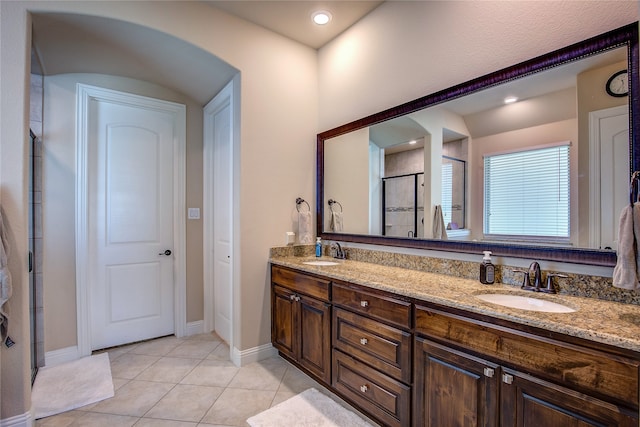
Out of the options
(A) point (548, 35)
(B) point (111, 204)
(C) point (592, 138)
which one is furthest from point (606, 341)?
(B) point (111, 204)

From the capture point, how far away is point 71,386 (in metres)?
2.18

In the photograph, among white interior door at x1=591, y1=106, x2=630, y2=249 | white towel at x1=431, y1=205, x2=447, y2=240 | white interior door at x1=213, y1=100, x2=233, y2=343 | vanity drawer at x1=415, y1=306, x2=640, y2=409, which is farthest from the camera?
white interior door at x1=213, y1=100, x2=233, y2=343

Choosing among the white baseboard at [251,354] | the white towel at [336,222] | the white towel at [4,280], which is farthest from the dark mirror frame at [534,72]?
the white towel at [4,280]

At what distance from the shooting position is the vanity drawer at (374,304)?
154 cm

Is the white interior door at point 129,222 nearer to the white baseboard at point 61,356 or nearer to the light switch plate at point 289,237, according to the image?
the white baseboard at point 61,356

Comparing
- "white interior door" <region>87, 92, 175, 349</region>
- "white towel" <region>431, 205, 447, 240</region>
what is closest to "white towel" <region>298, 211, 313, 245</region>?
"white towel" <region>431, 205, 447, 240</region>

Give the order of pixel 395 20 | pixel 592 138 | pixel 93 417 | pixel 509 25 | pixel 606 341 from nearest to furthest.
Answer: pixel 606 341
pixel 592 138
pixel 509 25
pixel 93 417
pixel 395 20

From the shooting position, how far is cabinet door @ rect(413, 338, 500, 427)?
122 centimetres

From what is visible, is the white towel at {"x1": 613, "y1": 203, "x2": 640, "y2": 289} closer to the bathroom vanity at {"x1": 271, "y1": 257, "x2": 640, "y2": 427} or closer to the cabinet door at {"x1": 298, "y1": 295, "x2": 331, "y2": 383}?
the bathroom vanity at {"x1": 271, "y1": 257, "x2": 640, "y2": 427}

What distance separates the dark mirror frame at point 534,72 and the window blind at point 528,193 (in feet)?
0.30

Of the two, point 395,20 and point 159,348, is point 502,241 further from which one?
point 159,348

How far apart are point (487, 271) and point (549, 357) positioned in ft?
2.06

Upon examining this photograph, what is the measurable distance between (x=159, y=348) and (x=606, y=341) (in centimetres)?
317

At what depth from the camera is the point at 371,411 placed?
67.4 inches
